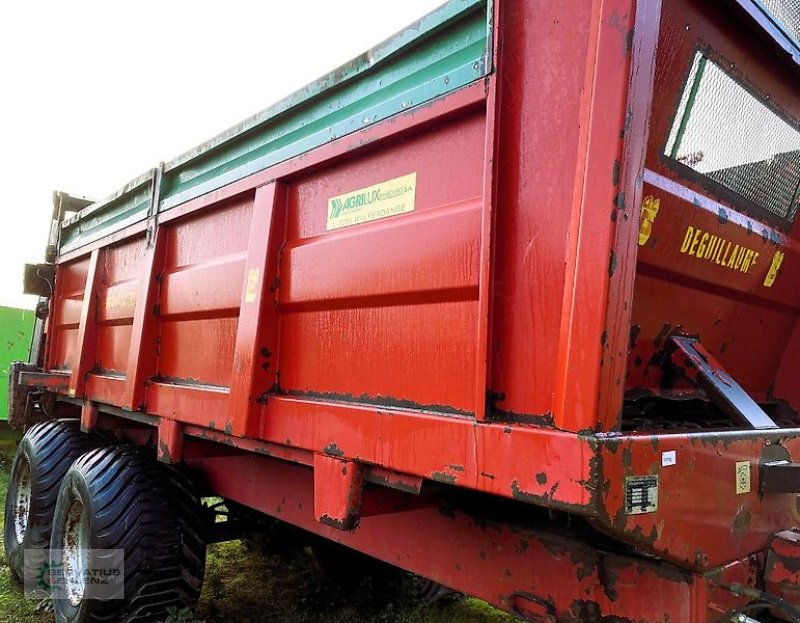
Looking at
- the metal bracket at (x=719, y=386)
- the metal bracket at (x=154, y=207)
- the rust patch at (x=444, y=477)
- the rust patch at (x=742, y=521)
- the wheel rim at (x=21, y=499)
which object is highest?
the metal bracket at (x=154, y=207)

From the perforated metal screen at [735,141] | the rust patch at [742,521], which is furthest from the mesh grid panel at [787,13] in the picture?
the rust patch at [742,521]

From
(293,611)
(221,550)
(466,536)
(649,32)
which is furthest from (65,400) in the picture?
(649,32)

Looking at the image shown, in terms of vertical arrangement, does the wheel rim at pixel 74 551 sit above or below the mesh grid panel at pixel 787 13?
below

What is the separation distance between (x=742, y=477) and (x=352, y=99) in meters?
1.54

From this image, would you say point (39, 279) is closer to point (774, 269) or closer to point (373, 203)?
point (373, 203)

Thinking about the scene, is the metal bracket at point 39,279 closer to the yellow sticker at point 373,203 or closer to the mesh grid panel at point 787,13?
the yellow sticker at point 373,203

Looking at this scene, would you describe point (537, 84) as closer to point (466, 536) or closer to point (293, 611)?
point (466, 536)

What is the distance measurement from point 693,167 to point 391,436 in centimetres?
113

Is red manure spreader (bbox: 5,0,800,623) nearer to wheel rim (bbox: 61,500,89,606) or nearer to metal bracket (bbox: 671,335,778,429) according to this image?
metal bracket (bbox: 671,335,778,429)

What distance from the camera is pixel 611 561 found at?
1507 millimetres

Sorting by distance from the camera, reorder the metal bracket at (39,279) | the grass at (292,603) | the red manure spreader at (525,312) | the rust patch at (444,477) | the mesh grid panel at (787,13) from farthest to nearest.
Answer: the metal bracket at (39,279) → the grass at (292,603) → the mesh grid panel at (787,13) → the rust patch at (444,477) → the red manure spreader at (525,312)

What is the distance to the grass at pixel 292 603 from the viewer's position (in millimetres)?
3627

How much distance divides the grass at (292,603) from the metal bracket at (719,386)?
244 cm

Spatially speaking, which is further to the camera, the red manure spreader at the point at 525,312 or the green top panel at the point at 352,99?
the green top panel at the point at 352,99
